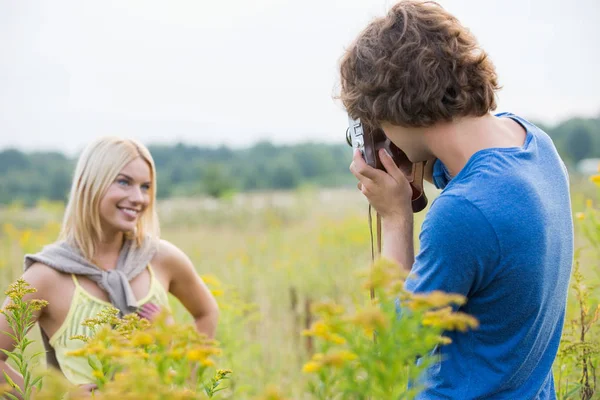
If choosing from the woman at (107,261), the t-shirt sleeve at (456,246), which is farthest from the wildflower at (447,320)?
the woman at (107,261)

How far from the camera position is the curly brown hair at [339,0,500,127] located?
1.38 metres

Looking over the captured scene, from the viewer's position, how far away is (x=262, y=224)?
10062 mm

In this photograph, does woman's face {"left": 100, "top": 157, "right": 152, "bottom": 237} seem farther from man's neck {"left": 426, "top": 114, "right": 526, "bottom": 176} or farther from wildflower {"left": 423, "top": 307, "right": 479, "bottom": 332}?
wildflower {"left": 423, "top": 307, "right": 479, "bottom": 332}

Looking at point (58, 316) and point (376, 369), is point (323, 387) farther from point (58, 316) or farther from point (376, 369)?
point (58, 316)

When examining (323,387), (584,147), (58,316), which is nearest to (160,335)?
(323,387)

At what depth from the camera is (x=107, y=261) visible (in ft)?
8.48

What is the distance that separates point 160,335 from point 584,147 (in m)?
41.0

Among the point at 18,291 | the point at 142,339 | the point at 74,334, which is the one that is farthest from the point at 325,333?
the point at 74,334

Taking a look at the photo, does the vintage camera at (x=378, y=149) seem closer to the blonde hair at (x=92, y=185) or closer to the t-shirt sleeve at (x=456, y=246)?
the t-shirt sleeve at (x=456, y=246)

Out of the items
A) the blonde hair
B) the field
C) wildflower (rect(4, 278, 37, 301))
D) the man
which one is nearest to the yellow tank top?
the blonde hair

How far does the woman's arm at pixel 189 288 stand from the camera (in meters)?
2.74

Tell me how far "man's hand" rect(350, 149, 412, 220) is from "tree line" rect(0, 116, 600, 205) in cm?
1720

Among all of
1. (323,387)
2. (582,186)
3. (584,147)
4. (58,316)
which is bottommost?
(584,147)

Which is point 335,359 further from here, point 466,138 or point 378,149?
point 378,149
